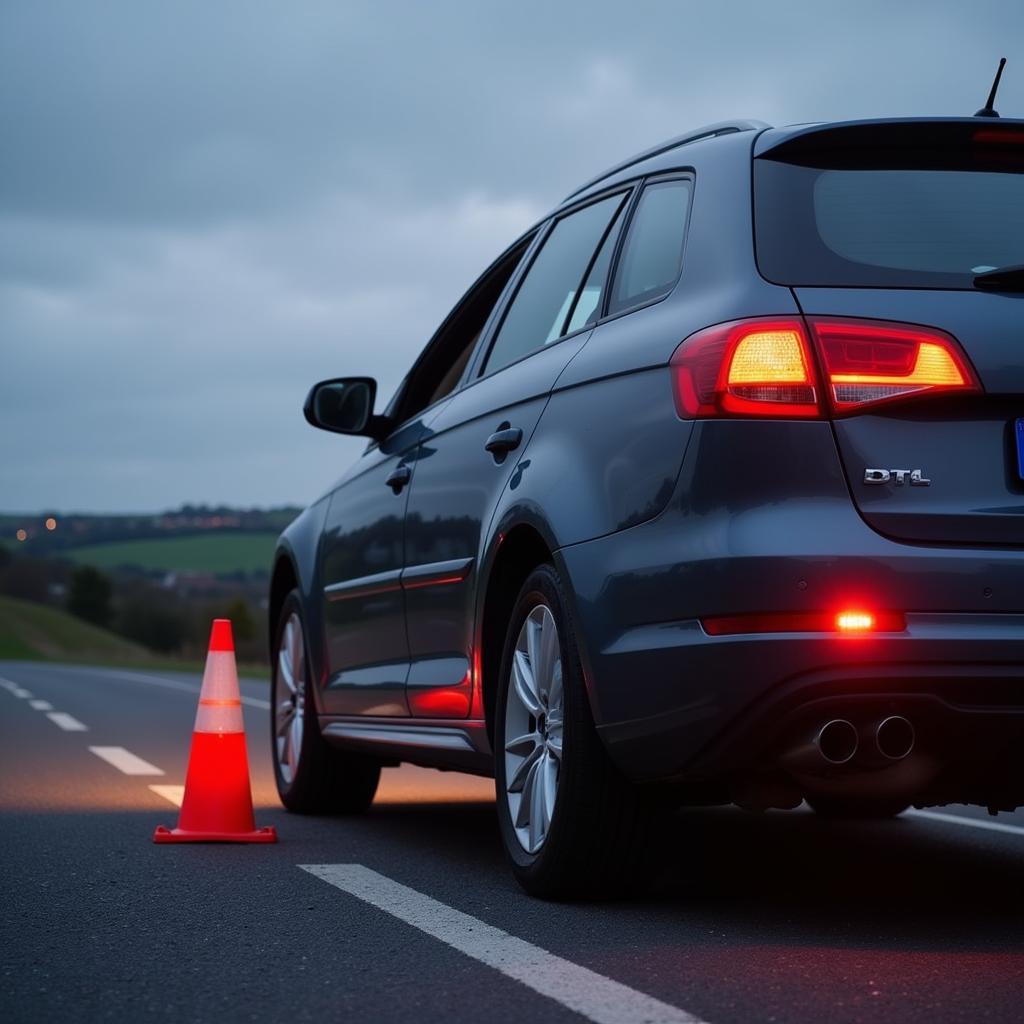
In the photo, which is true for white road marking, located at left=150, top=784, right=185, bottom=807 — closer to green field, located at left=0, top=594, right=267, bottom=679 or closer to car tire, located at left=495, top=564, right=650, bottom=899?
car tire, located at left=495, top=564, right=650, bottom=899

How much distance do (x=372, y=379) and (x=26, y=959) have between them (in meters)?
3.50

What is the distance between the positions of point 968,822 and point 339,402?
3.14 metres

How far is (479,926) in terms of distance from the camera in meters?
4.32

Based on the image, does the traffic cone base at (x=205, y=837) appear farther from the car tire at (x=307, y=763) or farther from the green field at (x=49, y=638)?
the green field at (x=49, y=638)

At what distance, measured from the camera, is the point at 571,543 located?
441 centimetres

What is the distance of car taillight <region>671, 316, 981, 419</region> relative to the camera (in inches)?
152

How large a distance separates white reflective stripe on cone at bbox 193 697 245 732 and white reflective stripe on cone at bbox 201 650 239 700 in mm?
23

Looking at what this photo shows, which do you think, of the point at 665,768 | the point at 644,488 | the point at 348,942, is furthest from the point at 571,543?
the point at 348,942

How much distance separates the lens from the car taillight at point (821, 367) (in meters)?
3.87

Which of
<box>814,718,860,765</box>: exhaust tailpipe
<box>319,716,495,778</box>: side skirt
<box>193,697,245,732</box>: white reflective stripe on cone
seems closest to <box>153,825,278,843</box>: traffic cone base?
<box>193,697,245,732</box>: white reflective stripe on cone

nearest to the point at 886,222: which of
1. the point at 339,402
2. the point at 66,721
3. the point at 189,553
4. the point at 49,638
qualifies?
the point at 339,402

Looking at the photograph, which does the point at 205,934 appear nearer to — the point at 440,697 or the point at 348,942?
the point at 348,942

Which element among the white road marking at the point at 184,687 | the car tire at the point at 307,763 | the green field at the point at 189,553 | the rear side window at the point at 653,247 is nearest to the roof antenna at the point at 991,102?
the rear side window at the point at 653,247

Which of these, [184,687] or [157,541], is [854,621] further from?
[157,541]
